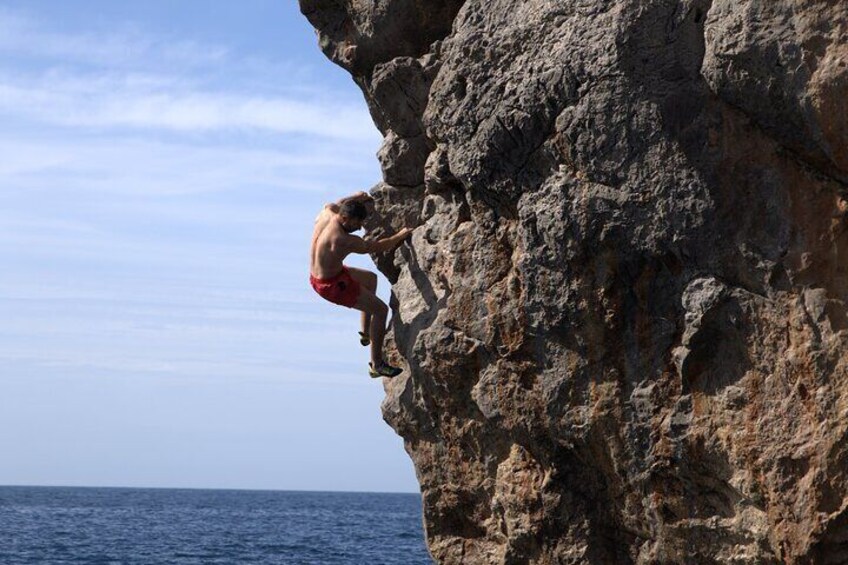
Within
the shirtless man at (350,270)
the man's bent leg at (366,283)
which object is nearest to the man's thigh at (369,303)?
the shirtless man at (350,270)

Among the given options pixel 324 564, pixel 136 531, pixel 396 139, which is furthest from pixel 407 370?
pixel 136 531

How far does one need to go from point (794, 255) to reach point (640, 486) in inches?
107

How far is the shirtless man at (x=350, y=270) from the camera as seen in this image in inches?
502

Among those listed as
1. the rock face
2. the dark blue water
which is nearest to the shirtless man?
the rock face

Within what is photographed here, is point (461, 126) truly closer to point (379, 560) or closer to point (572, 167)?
point (572, 167)

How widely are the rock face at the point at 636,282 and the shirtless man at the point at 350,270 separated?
36cm

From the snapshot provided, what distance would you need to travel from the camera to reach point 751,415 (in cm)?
1002

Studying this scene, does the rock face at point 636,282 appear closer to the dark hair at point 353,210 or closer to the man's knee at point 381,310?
the man's knee at point 381,310

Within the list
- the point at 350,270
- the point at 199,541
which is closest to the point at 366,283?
the point at 350,270

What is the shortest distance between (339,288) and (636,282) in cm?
368

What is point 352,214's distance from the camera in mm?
12781

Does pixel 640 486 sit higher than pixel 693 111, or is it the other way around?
pixel 693 111

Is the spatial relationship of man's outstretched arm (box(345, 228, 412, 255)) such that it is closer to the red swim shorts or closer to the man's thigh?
the red swim shorts

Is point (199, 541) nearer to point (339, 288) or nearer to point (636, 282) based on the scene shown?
point (339, 288)
